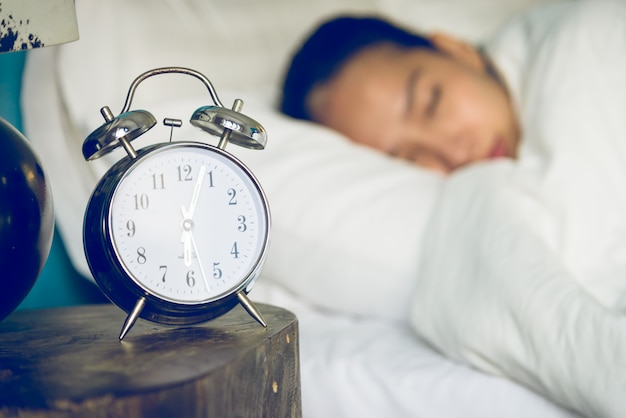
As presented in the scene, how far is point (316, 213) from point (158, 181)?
1.51 feet

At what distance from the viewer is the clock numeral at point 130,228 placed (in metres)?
0.71

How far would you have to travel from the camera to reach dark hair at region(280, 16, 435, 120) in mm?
1602

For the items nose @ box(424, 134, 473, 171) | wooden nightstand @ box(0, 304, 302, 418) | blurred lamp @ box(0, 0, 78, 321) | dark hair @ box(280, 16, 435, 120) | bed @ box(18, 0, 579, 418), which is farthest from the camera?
dark hair @ box(280, 16, 435, 120)

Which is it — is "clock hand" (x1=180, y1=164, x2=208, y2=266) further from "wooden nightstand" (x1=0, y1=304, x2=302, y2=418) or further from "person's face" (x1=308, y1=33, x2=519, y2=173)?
"person's face" (x1=308, y1=33, x2=519, y2=173)

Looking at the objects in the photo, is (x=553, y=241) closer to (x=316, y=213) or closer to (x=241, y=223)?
(x=316, y=213)

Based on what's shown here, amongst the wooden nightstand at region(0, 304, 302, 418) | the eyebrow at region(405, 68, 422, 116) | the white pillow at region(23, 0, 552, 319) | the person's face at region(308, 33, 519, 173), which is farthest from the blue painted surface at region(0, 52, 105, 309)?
the eyebrow at region(405, 68, 422, 116)

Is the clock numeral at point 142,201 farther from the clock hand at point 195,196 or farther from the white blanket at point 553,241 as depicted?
the white blanket at point 553,241

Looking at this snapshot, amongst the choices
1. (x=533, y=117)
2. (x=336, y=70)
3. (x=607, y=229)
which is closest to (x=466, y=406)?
(x=607, y=229)

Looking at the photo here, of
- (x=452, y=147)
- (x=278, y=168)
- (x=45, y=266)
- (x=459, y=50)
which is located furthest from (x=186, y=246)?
(x=459, y=50)

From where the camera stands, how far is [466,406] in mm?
886

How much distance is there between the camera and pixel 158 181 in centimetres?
72

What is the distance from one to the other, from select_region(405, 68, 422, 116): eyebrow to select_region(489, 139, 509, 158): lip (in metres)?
0.18

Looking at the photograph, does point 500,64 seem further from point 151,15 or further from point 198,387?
point 198,387

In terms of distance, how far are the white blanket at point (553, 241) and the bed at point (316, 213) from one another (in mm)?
48
